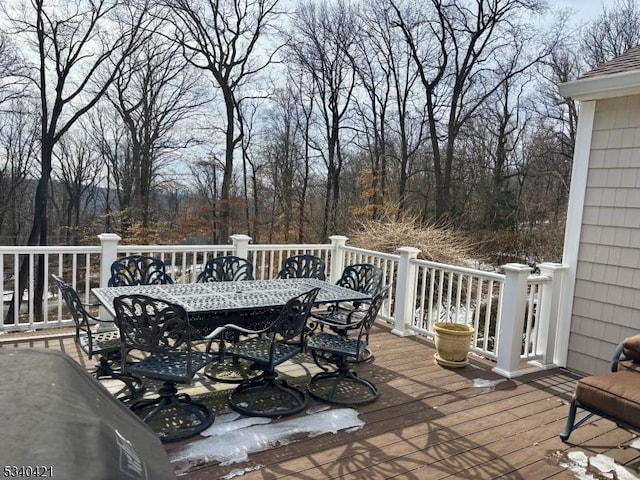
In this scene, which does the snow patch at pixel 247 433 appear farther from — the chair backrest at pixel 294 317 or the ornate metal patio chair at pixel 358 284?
the ornate metal patio chair at pixel 358 284

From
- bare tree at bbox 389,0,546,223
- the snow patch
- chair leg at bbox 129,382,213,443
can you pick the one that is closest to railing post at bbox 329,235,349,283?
the snow patch

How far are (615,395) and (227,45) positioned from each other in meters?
14.3

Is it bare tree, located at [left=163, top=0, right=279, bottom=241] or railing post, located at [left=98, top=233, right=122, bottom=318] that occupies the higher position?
bare tree, located at [left=163, top=0, right=279, bottom=241]

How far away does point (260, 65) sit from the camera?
49.2 ft

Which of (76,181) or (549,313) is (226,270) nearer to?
(549,313)

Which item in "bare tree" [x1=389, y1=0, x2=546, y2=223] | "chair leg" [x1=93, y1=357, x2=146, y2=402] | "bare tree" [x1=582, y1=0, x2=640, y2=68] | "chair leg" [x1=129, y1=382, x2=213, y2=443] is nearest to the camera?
"chair leg" [x1=129, y1=382, x2=213, y2=443]

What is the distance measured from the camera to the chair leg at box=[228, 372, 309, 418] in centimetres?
318

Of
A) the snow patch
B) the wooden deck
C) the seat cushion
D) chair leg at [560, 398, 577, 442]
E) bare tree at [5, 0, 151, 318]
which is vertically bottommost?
the snow patch

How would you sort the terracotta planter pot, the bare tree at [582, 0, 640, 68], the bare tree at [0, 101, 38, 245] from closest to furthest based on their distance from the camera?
the terracotta planter pot
the bare tree at [582, 0, 640, 68]
the bare tree at [0, 101, 38, 245]

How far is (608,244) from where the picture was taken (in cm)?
411

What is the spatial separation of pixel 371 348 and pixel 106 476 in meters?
4.08

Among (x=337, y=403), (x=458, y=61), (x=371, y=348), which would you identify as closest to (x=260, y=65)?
(x=458, y=61)

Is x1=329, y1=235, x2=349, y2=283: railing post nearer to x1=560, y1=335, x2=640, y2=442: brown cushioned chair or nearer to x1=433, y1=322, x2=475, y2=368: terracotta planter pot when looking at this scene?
x1=433, y1=322, x2=475, y2=368: terracotta planter pot

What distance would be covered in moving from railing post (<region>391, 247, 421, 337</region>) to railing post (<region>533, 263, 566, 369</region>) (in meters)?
1.35
